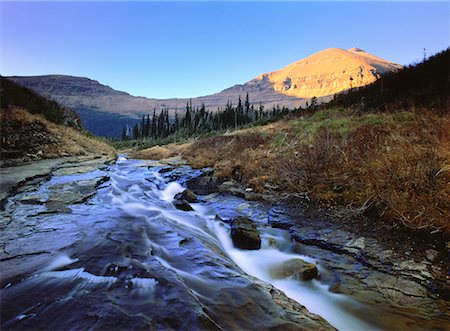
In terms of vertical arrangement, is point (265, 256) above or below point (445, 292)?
below

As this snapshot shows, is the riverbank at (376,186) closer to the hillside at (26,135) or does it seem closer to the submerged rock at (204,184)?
the submerged rock at (204,184)

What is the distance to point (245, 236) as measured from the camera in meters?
5.21

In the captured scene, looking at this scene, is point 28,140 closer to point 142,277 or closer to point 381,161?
point 142,277

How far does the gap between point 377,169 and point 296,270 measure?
341cm

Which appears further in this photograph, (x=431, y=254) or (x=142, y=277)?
(x=431, y=254)

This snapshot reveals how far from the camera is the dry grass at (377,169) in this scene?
195 inches

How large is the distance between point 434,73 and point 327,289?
551 inches

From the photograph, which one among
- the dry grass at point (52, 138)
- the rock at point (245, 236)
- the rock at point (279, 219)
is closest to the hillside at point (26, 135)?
the dry grass at point (52, 138)

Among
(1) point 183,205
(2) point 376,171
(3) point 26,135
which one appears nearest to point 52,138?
(3) point 26,135

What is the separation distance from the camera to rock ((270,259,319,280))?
13.1 feet

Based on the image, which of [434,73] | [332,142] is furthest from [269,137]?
[434,73]

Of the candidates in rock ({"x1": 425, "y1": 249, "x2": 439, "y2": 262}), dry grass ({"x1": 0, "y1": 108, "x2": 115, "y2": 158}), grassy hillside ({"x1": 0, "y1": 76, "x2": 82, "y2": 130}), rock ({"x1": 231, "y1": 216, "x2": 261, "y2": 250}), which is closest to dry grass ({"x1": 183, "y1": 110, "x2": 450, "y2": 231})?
rock ({"x1": 425, "y1": 249, "x2": 439, "y2": 262})

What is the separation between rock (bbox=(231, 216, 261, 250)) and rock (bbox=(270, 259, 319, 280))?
29.9 inches

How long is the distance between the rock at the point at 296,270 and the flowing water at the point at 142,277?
0.28ft
